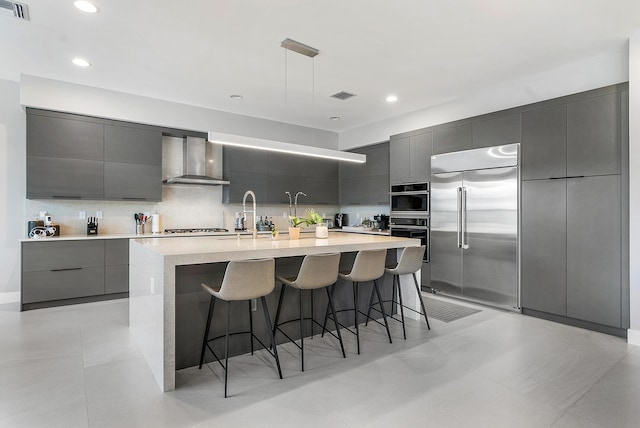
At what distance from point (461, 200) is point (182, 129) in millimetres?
4219

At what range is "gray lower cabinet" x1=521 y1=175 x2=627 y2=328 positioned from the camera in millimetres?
3469

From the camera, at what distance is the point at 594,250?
141 inches

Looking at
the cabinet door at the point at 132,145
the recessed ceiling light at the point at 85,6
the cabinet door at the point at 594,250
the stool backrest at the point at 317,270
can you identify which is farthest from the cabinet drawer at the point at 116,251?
the cabinet door at the point at 594,250

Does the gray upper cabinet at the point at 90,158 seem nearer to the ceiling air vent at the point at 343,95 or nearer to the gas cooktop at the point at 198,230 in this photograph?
the gas cooktop at the point at 198,230

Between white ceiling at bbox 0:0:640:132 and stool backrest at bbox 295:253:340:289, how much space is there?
79.3 inches

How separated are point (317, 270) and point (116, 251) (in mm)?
3242

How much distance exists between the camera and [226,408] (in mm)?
2168

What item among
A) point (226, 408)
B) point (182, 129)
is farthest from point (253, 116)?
point (226, 408)

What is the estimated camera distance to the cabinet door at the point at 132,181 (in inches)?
189

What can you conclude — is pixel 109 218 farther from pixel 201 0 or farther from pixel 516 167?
pixel 516 167

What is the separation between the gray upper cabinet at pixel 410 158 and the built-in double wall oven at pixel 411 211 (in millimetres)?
129

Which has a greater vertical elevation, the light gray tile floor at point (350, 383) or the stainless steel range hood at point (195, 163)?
the stainless steel range hood at point (195, 163)

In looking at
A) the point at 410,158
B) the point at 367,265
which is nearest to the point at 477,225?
the point at 410,158

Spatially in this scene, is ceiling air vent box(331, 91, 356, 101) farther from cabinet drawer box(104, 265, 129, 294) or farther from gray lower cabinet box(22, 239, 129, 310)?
cabinet drawer box(104, 265, 129, 294)
